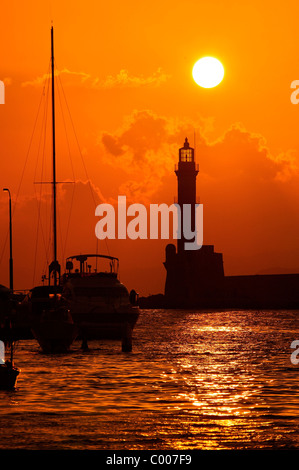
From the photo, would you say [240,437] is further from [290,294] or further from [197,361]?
[290,294]

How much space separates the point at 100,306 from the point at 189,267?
328 ft

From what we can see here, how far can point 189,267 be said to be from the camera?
139125 millimetres

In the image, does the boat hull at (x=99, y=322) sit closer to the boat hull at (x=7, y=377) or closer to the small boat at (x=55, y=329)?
the small boat at (x=55, y=329)

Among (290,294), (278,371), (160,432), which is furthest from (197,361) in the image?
(290,294)

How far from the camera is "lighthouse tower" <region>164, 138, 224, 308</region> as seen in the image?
126375 mm

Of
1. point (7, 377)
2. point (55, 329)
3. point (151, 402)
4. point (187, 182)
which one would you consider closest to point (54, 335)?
point (55, 329)

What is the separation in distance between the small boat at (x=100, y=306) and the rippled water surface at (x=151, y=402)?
2184 mm

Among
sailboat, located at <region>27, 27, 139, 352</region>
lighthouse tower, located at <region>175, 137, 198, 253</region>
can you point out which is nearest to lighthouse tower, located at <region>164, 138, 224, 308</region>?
lighthouse tower, located at <region>175, 137, 198, 253</region>

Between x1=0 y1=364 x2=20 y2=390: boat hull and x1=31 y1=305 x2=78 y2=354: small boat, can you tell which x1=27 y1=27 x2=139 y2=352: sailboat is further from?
x1=0 y1=364 x2=20 y2=390: boat hull

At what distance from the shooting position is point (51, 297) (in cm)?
3759

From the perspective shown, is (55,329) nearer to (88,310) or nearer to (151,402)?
(88,310)

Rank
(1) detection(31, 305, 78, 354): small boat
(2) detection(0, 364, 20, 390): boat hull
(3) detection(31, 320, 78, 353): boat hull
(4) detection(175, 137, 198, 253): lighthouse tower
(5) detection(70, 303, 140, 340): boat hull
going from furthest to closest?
(4) detection(175, 137, 198, 253): lighthouse tower, (5) detection(70, 303, 140, 340): boat hull, (3) detection(31, 320, 78, 353): boat hull, (1) detection(31, 305, 78, 354): small boat, (2) detection(0, 364, 20, 390): boat hull

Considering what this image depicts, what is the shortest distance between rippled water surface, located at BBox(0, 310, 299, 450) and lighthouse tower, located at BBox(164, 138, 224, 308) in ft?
295
